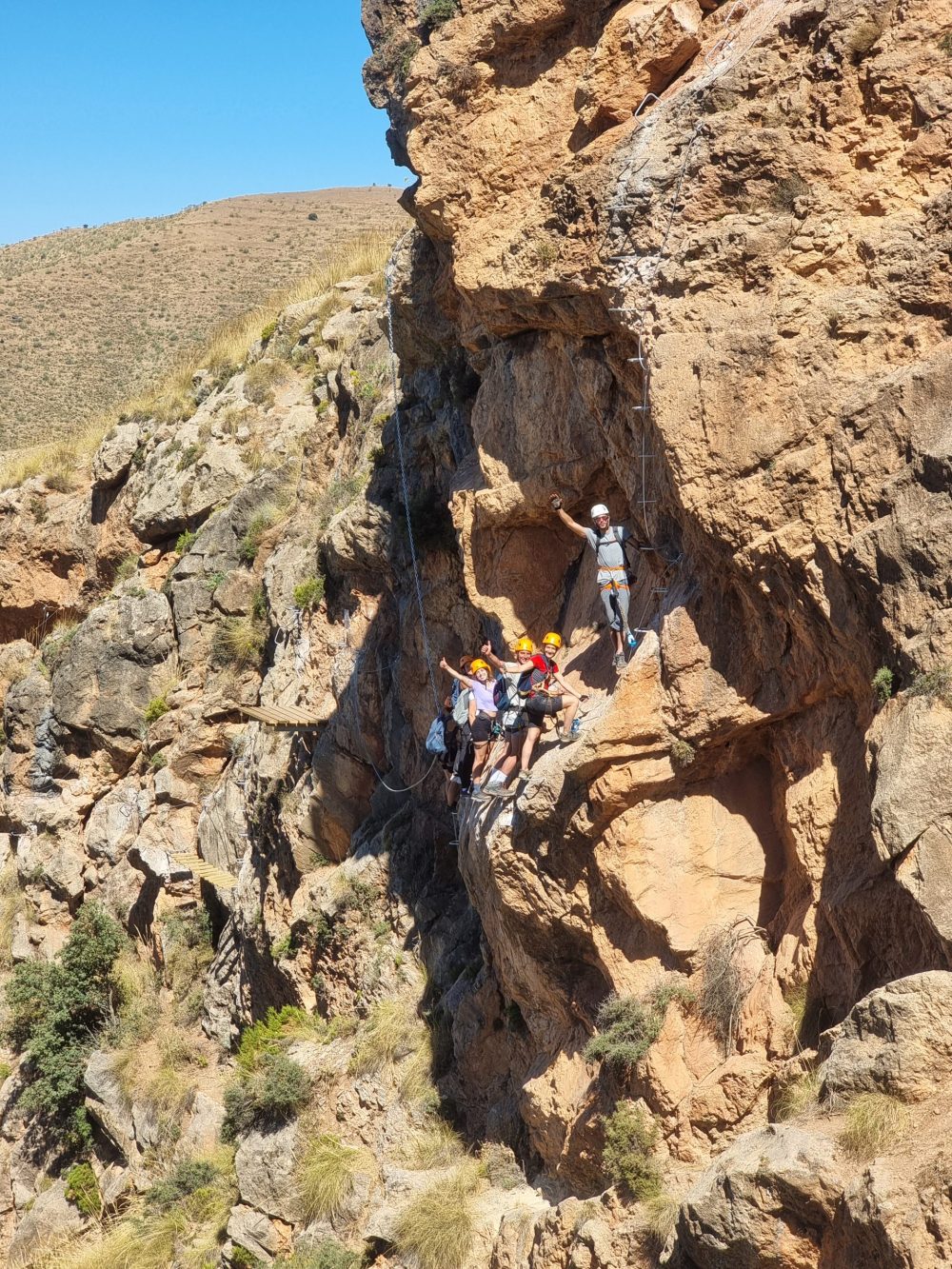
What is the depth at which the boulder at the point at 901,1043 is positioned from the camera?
715cm

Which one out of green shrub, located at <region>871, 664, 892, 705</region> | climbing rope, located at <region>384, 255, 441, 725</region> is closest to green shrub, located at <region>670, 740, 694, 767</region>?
green shrub, located at <region>871, 664, 892, 705</region>

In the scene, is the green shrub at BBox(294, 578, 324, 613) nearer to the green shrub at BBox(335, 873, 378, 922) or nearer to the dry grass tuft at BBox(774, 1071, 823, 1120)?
the green shrub at BBox(335, 873, 378, 922)

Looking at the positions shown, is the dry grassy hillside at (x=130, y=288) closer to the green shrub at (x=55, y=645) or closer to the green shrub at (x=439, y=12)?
the green shrub at (x=55, y=645)

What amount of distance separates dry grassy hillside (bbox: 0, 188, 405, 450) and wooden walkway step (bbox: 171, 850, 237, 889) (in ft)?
64.7

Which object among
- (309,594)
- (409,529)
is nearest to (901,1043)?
(409,529)

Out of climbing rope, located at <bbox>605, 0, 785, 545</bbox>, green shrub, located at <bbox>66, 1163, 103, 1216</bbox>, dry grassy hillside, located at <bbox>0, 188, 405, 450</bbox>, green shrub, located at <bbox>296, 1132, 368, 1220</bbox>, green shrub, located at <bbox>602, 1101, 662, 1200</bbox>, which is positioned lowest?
green shrub, located at <bbox>66, 1163, 103, 1216</bbox>

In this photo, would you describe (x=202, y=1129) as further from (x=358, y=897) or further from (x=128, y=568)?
(x=128, y=568)

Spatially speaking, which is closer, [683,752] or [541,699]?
[683,752]

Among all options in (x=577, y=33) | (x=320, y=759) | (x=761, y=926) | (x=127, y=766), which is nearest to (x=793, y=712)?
(x=761, y=926)

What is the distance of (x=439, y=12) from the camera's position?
13578 mm

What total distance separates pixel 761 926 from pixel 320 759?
8.88 m

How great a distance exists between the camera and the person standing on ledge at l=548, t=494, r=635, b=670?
36.6 feet

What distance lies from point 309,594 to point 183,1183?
829 cm

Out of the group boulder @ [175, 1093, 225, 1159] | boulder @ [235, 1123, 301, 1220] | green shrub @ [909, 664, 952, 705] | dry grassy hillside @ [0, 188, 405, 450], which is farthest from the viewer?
dry grassy hillside @ [0, 188, 405, 450]
